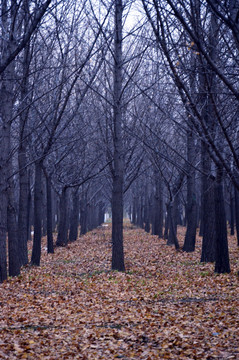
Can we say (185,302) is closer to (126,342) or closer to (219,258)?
(126,342)

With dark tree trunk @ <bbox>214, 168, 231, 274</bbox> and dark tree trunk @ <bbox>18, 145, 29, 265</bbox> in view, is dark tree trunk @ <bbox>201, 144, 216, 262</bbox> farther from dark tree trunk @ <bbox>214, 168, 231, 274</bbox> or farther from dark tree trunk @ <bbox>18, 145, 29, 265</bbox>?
dark tree trunk @ <bbox>18, 145, 29, 265</bbox>

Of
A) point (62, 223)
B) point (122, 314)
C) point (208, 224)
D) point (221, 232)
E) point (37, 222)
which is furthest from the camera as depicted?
point (62, 223)

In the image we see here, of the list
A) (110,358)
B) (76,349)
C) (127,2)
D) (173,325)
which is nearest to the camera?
(110,358)

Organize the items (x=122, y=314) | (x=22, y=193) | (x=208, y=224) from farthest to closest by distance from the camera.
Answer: (x=208, y=224)
(x=22, y=193)
(x=122, y=314)

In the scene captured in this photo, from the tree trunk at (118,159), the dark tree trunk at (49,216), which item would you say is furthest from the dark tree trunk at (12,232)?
the dark tree trunk at (49,216)

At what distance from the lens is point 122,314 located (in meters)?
8.77

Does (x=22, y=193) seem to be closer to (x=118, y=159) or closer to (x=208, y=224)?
(x=118, y=159)

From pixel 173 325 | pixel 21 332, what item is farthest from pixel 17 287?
pixel 173 325

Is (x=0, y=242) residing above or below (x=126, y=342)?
above

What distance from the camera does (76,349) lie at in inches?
258

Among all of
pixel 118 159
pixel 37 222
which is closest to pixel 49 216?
pixel 37 222

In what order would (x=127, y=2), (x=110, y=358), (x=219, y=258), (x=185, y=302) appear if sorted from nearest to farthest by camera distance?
(x=110, y=358) < (x=185, y=302) < (x=219, y=258) < (x=127, y=2)

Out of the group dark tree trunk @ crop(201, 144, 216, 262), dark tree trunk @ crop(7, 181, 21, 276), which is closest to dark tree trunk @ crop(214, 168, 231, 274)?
dark tree trunk @ crop(201, 144, 216, 262)

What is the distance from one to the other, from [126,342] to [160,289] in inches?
182
